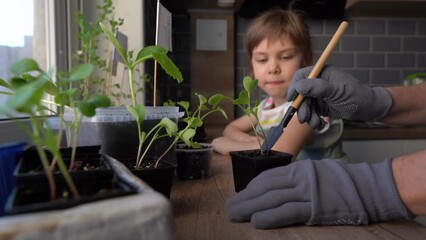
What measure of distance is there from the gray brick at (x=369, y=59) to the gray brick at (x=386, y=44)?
36 millimetres

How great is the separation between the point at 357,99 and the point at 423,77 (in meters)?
1.55

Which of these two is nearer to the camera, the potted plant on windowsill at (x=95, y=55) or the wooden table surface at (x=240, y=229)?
the wooden table surface at (x=240, y=229)

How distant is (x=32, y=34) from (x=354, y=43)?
180 centimetres

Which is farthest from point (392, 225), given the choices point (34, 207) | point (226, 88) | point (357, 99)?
point (226, 88)

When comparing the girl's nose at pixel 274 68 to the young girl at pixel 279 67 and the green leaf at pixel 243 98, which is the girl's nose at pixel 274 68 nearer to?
the young girl at pixel 279 67

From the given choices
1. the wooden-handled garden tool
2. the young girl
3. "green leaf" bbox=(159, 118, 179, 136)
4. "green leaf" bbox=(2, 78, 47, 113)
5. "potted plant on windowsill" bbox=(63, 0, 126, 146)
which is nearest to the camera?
"green leaf" bbox=(2, 78, 47, 113)

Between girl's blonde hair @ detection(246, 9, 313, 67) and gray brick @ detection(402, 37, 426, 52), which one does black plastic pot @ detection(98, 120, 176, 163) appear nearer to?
girl's blonde hair @ detection(246, 9, 313, 67)

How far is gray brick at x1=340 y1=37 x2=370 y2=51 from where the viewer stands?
2142 millimetres

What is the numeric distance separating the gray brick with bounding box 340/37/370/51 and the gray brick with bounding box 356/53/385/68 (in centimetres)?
5

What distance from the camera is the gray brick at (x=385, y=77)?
7.13 feet

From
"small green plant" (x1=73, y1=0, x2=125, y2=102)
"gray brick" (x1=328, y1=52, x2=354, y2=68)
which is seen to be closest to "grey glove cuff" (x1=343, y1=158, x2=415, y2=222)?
"small green plant" (x1=73, y1=0, x2=125, y2=102)

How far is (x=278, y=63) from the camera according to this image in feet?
4.18

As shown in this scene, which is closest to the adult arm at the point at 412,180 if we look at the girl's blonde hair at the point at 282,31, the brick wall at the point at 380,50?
the girl's blonde hair at the point at 282,31

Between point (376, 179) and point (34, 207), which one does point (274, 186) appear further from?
point (34, 207)
